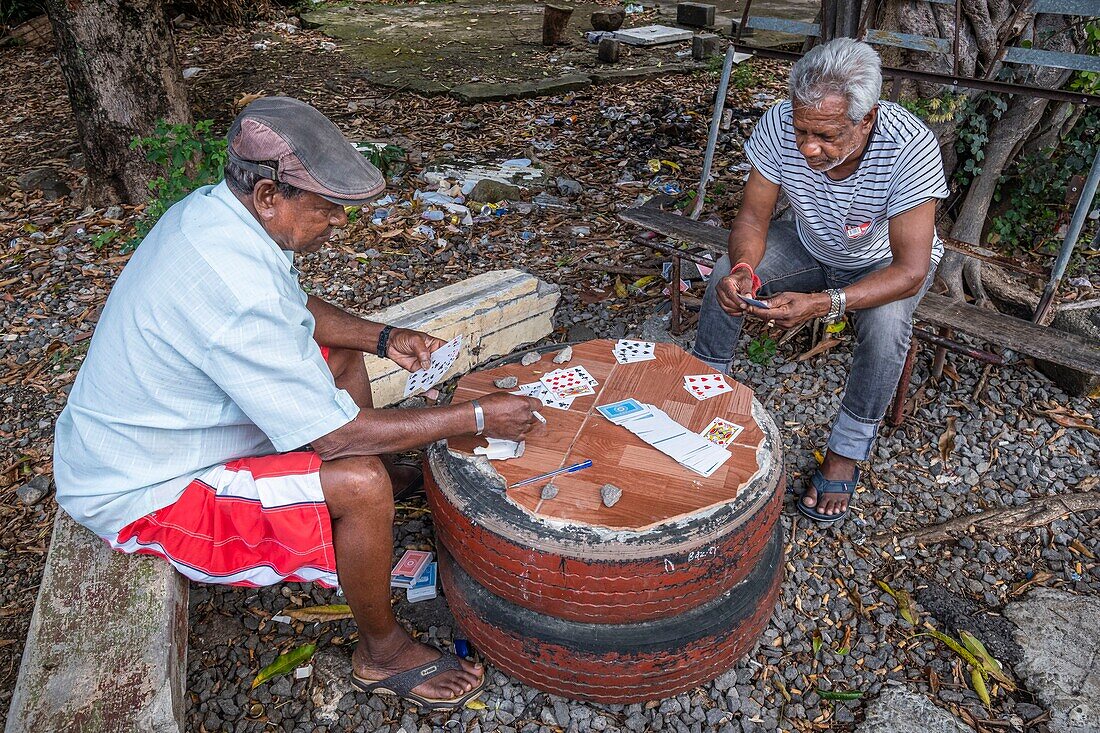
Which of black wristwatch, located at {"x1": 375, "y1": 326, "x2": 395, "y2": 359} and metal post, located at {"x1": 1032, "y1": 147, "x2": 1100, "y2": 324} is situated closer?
black wristwatch, located at {"x1": 375, "y1": 326, "x2": 395, "y2": 359}

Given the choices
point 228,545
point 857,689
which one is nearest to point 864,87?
point 857,689

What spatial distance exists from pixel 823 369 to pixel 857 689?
1960mm

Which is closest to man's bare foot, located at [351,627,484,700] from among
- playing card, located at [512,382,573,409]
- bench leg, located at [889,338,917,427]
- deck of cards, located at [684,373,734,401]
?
playing card, located at [512,382,573,409]

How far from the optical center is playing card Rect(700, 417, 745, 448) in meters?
2.64

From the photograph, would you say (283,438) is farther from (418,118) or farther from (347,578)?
(418,118)

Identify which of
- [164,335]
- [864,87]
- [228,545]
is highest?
[864,87]

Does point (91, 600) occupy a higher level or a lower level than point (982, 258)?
lower

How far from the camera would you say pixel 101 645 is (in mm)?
2207

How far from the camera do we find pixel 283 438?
7.00 feet

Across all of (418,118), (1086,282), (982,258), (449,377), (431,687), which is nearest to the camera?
(431,687)

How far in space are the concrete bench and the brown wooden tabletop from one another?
1023 millimetres

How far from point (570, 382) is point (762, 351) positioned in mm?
1808

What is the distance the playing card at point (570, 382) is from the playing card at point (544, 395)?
2 cm

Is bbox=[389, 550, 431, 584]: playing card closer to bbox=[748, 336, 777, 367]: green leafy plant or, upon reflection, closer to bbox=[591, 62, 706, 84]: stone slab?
bbox=[748, 336, 777, 367]: green leafy plant
